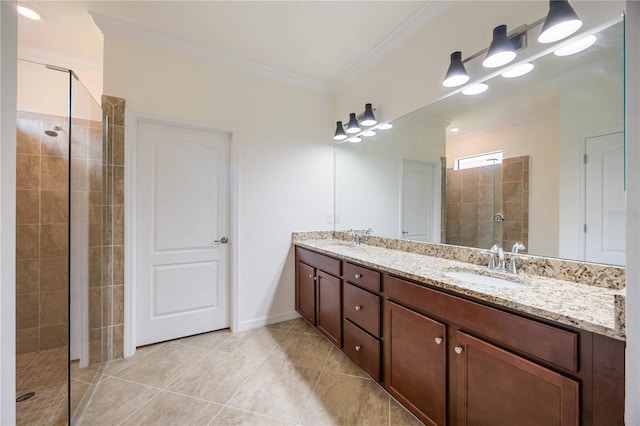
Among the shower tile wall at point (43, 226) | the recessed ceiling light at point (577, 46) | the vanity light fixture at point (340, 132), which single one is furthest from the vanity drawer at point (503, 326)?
the shower tile wall at point (43, 226)

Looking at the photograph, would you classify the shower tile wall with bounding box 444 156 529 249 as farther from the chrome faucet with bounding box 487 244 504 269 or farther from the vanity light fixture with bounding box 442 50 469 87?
the vanity light fixture with bounding box 442 50 469 87

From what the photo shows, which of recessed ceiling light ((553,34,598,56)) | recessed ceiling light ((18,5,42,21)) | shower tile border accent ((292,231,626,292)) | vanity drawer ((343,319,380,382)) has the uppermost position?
recessed ceiling light ((18,5,42,21))

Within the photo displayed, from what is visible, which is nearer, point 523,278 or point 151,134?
point 523,278

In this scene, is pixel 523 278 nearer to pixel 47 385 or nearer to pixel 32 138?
pixel 47 385

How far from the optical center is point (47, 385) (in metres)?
1.63

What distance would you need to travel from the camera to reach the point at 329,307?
2.23 m

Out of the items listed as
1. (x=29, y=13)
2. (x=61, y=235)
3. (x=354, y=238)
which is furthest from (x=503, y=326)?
(x=29, y=13)

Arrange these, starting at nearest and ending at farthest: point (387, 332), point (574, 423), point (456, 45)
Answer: point (574, 423)
point (387, 332)
point (456, 45)

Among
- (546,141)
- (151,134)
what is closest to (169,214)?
(151,134)

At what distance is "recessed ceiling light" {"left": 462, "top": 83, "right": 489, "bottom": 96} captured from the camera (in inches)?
65.2

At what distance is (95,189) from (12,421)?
1910 mm

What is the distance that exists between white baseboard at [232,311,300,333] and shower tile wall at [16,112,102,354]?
1321 millimetres

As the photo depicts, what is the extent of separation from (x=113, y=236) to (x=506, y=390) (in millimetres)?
2690

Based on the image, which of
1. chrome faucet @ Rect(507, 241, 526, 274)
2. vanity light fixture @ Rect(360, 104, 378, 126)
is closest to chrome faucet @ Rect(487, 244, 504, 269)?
chrome faucet @ Rect(507, 241, 526, 274)
